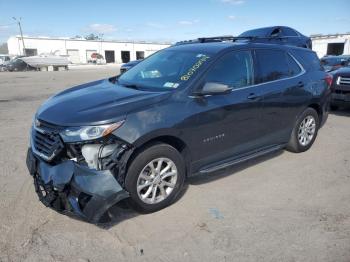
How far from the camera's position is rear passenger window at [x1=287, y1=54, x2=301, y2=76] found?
222 inches

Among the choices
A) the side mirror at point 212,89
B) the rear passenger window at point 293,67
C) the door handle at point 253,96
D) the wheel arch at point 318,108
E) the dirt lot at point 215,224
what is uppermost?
the rear passenger window at point 293,67

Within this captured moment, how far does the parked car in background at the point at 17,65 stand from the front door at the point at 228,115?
37.8 m

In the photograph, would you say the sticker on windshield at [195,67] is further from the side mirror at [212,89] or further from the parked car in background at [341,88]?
the parked car in background at [341,88]

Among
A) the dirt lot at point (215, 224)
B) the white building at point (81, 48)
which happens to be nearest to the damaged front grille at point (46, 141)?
the dirt lot at point (215, 224)

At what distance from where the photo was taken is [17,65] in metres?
37.9

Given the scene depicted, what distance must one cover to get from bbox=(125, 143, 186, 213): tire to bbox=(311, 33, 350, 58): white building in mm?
49538

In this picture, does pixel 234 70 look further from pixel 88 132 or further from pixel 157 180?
pixel 88 132

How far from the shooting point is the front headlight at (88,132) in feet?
11.3

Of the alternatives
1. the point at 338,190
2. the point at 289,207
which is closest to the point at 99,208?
the point at 289,207

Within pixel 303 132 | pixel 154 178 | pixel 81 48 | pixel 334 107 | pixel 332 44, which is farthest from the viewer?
pixel 81 48

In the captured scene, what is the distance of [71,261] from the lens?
3.10 metres

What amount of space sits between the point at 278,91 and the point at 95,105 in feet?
9.21

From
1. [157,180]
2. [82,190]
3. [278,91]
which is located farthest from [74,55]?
[82,190]

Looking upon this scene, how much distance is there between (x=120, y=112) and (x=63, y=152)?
2.32 ft
